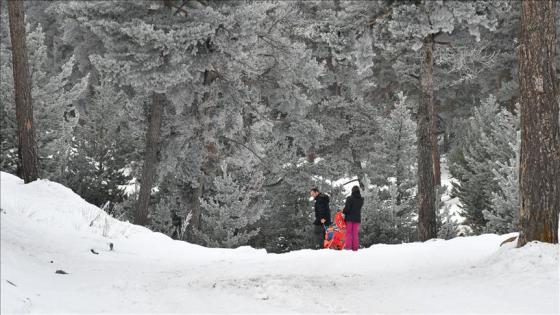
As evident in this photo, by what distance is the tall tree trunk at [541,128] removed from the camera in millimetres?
8008

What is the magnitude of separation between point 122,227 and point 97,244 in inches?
79.0

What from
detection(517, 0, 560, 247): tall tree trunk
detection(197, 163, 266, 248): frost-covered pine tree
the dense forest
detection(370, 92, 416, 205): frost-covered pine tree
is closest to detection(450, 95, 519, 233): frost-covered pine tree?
the dense forest

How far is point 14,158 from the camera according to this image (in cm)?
1559

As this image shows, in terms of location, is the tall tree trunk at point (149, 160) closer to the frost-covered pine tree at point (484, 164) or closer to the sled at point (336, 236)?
the sled at point (336, 236)

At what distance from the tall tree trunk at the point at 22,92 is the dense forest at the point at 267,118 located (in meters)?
0.03

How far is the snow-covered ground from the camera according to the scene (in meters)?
6.34

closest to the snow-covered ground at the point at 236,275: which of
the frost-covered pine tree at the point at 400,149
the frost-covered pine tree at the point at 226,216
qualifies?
the frost-covered pine tree at the point at 226,216

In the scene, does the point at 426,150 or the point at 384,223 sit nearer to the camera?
the point at 426,150

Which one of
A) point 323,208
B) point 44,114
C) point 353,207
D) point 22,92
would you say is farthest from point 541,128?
point 44,114

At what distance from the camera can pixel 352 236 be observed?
12.2m

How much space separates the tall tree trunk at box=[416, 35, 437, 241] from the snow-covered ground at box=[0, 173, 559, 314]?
5.04 ft

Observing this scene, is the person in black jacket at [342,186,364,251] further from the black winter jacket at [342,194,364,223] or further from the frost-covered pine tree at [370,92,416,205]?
the frost-covered pine tree at [370,92,416,205]

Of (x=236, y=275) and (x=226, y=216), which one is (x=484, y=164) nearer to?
(x=226, y=216)

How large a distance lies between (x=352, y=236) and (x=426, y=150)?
2.55 m
